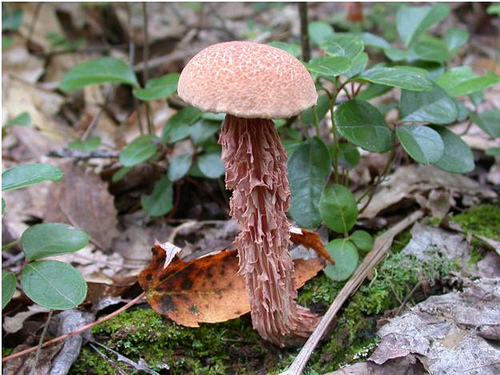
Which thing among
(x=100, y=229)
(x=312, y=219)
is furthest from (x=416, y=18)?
(x=100, y=229)

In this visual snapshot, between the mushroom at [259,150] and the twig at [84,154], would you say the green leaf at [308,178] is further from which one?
the twig at [84,154]

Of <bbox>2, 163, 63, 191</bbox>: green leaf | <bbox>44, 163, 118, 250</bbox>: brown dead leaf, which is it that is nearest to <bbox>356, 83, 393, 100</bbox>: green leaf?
<bbox>2, 163, 63, 191</bbox>: green leaf

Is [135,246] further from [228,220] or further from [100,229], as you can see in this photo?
[228,220]

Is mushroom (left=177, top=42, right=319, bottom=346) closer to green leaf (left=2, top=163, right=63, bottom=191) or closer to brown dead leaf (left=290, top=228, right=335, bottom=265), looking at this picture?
brown dead leaf (left=290, top=228, right=335, bottom=265)

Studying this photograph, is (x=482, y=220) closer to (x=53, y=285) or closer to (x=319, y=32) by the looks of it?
(x=319, y=32)

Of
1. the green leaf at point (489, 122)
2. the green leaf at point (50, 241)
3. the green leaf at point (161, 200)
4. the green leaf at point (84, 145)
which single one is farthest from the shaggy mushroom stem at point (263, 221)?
the green leaf at point (489, 122)

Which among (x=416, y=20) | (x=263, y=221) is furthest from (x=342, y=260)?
(x=416, y=20)
